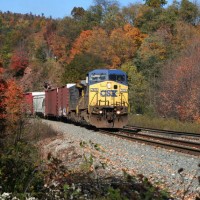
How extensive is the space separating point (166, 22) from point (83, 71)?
63.7ft

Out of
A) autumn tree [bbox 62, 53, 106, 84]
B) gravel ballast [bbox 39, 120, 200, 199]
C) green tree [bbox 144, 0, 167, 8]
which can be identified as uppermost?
green tree [bbox 144, 0, 167, 8]

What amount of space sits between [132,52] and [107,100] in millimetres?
45730

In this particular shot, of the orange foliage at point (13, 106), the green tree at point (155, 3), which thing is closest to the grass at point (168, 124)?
the orange foliage at point (13, 106)

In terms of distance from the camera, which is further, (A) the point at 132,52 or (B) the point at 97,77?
(A) the point at 132,52

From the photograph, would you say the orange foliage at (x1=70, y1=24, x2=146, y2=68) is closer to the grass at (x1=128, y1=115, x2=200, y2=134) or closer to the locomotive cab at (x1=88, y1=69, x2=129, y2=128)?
the grass at (x1=128, y1=115, x2=200, y2=134)

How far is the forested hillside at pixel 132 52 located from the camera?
45250 mm

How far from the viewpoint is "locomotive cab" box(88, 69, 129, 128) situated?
24859mm

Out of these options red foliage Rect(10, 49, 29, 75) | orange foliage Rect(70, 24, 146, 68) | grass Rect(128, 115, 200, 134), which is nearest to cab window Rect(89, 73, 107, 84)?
grass Rect(128, 115, 200, 134)

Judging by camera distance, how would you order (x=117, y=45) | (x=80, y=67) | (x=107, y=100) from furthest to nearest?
(x=117, y=45), (x=80, y=67), (x=107, y=100)

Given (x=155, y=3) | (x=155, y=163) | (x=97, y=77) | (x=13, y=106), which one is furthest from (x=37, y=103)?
(x=155, y=3)

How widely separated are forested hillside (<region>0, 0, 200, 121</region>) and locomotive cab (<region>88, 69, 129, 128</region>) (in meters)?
5.15

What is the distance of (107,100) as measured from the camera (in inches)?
994

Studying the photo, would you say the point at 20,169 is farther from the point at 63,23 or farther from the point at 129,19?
the point at 63,23

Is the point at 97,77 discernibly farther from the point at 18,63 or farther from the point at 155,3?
the point at 18,63
